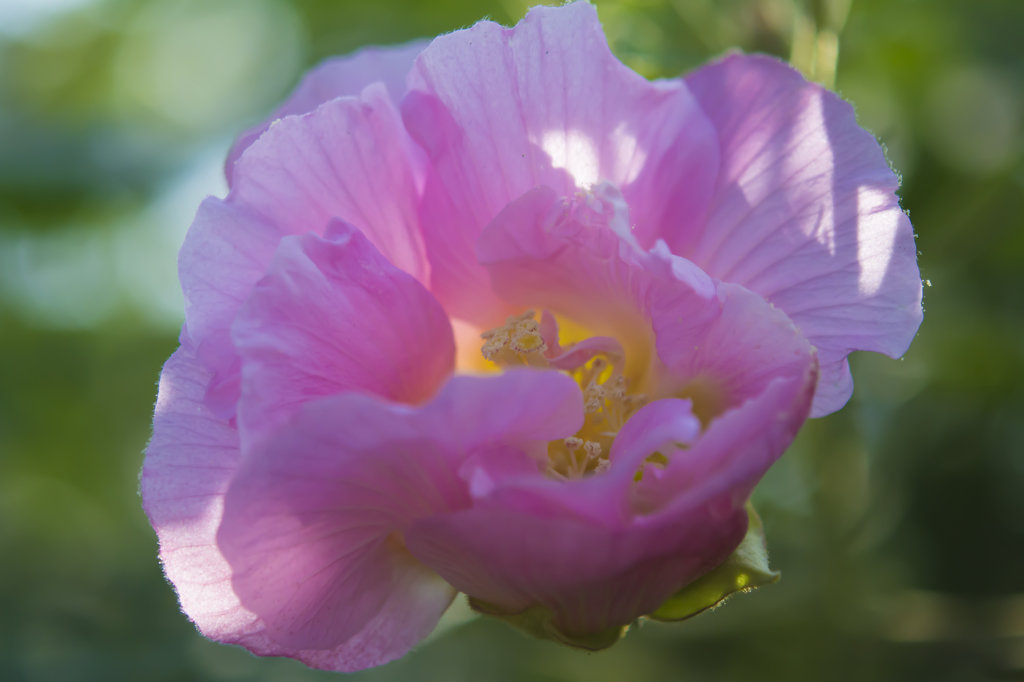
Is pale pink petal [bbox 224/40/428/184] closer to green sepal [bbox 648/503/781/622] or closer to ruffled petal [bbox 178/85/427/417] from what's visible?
ruffled petal [bbox 178/85/427/417]

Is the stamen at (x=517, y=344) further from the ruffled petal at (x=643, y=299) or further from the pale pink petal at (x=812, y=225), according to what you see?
the pale pink petal at (x=812, y=225)

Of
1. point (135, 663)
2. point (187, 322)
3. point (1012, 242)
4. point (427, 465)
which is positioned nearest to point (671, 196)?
point (427, 465)

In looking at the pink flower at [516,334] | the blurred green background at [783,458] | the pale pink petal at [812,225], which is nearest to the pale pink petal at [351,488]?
the pink flower at [516,334]

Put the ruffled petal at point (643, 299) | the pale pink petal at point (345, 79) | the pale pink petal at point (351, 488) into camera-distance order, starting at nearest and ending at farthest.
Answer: the pale pink petal at point (351, 488) → the ruffled petal at point (643, 299) → the pale pink petal at point (345, 79)

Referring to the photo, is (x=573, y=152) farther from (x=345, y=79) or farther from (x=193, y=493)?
(x=193, y=493)

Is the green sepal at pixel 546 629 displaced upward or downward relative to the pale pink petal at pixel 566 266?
downward

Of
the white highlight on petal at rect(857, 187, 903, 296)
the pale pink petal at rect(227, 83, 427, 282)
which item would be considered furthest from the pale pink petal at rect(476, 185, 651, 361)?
the white highlight on petal at rect(857, 187, 903, 296)

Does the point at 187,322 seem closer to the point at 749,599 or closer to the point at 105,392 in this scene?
the point at 749,599
